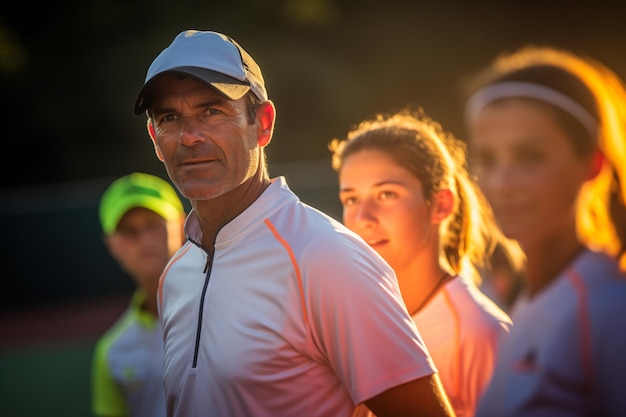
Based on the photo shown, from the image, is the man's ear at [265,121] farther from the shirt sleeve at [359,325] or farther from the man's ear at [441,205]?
the man's ear at [441,205]

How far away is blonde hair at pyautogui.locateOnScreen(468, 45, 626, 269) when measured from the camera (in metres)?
2.12

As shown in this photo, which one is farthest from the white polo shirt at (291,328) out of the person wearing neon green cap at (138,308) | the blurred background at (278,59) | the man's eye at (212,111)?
the blurred background at (278,59)

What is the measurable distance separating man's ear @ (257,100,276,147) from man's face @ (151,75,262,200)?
96 millimetres

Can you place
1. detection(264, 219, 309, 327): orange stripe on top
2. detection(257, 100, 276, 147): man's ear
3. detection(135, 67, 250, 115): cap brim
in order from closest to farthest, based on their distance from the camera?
detection(264, 219, 309, 327): orange stripe on top → detection(135, 67, 250, 115): cap brim → detection(257, 100, 276, 147): man's ear

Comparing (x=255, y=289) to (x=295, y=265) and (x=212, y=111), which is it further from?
(x=212, y=111)

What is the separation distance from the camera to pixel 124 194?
19.6 ft

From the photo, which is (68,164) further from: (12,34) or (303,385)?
(303,385)

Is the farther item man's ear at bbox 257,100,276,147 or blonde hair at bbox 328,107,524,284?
blonde hair at bbox 328,107,524,284

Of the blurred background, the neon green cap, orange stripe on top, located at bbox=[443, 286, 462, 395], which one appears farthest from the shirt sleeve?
the blurred background

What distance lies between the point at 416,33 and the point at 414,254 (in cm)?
2516

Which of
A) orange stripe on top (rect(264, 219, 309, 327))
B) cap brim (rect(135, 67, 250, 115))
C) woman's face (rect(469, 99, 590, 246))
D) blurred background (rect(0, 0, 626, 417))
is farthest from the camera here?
blurred background (rect(0, 0, 626, 417))

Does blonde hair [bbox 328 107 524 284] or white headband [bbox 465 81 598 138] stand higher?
blonde hair [bbox 328 107 524 284]

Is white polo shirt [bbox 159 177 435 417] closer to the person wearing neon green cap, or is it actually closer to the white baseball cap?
the white baseball cap

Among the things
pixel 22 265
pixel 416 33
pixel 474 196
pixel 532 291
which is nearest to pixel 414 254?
pixel 474 196
